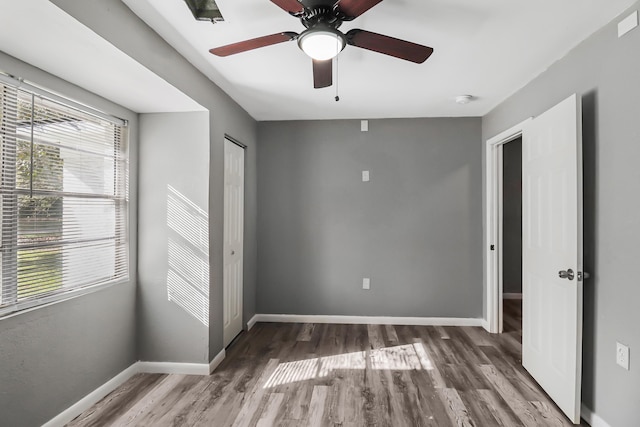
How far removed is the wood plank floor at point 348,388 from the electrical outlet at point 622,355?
591 millimetres

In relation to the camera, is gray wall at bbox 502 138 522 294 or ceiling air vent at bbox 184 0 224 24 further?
gray wall at bbox 502 138 522 294

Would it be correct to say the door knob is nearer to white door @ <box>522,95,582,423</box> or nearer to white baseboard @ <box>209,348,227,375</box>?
white door @ <box>522,95,582,423</box>

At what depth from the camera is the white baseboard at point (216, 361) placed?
2875 millimetres

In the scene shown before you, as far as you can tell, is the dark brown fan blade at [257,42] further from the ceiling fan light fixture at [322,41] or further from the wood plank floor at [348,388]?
the wood plank floor at [348,388]

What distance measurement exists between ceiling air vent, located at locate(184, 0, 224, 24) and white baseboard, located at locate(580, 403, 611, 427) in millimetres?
3058

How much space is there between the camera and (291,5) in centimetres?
148

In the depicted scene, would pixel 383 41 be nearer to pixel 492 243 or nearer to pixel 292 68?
pixel 292 68

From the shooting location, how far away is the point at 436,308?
4.03m

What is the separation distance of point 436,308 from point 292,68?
9.93 ft

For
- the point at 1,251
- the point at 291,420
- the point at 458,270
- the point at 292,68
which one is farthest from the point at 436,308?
the point at 1,251

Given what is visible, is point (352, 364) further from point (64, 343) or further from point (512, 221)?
point (512, 221)

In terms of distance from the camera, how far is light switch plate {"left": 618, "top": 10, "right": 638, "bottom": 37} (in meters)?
1.78

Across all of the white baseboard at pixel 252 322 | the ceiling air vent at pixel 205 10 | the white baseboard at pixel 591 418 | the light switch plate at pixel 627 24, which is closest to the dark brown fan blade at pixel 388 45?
the ceiling air vent at pixel 205 10

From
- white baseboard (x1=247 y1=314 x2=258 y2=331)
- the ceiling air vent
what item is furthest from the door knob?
white baseboard (x1=247 y1=314 x2=258 y2=331)
